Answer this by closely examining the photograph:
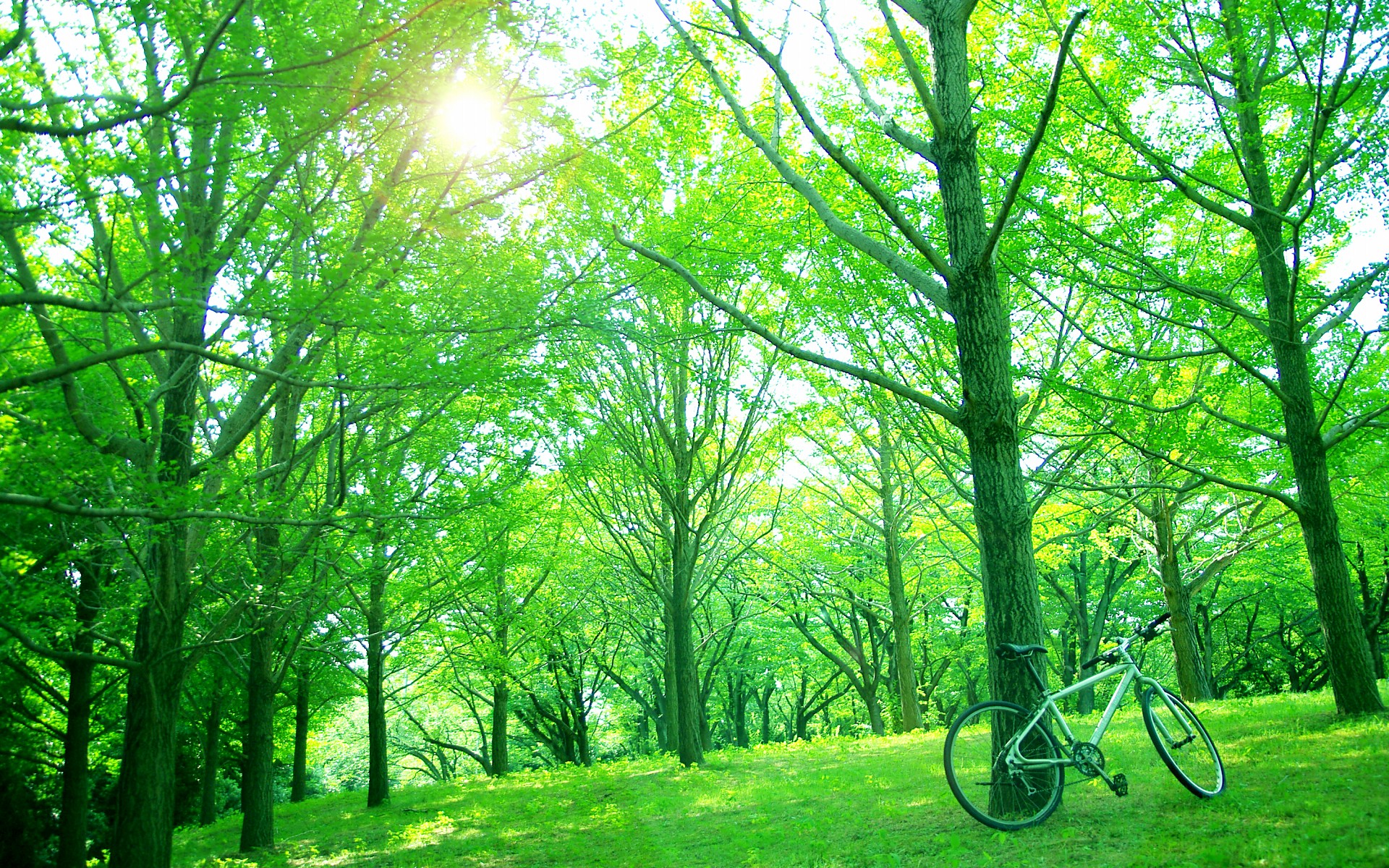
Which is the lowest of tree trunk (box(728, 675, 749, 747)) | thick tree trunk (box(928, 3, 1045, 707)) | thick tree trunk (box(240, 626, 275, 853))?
tree trunk (box(728, 675, 749, 747))

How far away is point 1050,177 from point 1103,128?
688 mm

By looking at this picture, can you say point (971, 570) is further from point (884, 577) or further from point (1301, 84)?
point (1301, 84)

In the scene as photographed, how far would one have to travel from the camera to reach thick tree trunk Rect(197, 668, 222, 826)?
16.1 meters

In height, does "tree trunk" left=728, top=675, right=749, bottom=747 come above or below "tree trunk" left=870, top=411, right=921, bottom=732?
below

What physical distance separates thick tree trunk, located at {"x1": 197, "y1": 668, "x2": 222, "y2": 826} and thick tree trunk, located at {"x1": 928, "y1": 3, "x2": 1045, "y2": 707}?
15490mm

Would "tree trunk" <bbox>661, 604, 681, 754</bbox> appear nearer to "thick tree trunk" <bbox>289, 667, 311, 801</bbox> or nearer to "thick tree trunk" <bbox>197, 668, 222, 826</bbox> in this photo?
"thick tree trunk" <bbox>289, 667, 311, 801</bbox>

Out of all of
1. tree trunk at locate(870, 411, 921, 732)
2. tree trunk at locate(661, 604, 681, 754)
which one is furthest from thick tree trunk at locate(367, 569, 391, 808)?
tree trunk at locate(870, 411, 921, 732)

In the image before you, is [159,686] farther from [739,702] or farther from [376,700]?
[739,702]

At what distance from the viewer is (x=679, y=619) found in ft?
43.3

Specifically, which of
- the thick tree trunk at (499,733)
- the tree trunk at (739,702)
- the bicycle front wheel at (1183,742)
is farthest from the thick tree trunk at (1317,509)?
the tree trunk at (739,702)

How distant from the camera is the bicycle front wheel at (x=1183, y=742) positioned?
5.17 m

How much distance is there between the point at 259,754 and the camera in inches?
435

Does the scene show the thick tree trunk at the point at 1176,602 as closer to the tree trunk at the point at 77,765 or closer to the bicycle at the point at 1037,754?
the bicycle at the point at 1037,754

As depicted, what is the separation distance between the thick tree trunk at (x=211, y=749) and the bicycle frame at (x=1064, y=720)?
51.3 feet
